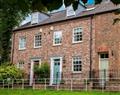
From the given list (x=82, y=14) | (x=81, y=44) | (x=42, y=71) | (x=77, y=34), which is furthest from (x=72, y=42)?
(x=42, y=71)

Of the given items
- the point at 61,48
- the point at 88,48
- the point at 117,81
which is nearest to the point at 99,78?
the point at 117,81

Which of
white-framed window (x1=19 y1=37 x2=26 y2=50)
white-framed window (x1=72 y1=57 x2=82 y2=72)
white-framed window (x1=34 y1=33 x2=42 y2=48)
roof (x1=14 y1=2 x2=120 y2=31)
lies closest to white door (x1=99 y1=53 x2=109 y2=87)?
white-framed window (x1=72 y1=57 x2=82 y2=72)

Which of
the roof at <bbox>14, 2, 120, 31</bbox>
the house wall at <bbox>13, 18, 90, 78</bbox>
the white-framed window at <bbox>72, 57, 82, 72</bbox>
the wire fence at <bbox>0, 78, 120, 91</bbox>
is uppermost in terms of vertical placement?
the roof at <bbox>14, 2, 120, 31</bbox>

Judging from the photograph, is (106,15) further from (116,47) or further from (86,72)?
(86,72)

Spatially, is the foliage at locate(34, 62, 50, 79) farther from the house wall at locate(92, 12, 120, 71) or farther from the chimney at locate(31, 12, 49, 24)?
the chimney at locate(31, 12, 49, 24)

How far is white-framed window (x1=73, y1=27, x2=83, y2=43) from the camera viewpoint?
3183 centimetres

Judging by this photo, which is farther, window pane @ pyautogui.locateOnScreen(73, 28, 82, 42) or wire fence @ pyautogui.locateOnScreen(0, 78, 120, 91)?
window pane @ pyautogui.locateOnScreen(73, 28, 82, 42)

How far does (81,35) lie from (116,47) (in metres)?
4.12

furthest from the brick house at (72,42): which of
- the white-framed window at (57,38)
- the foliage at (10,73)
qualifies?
the foliage at (10,73)

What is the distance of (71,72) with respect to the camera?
31438 millimetres

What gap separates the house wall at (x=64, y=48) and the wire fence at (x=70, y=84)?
48.6 inches

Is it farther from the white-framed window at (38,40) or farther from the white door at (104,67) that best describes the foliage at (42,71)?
the white door at (104,67)

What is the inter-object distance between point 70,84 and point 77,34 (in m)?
5.39

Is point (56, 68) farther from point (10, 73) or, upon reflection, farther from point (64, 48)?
point (10, 73)
